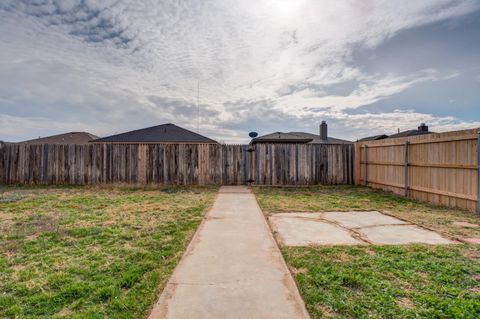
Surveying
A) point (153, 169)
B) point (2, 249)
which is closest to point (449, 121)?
point (153, 169)

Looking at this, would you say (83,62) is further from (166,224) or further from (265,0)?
(166,224)

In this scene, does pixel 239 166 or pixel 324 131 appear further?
pixel 324 131

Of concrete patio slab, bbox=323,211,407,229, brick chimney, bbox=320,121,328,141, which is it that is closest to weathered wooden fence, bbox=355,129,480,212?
concrete patio slab, bbox=323,211,407,229

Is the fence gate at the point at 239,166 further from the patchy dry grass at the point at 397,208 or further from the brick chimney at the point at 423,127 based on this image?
the brick chimney at the point at 423,127

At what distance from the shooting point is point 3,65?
9.64 meters

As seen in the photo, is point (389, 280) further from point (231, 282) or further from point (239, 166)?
point (239, 166)

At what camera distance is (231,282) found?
235 cm

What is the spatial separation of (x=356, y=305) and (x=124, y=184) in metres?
10.2

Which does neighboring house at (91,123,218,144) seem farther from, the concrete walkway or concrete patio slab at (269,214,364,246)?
the concrete walkway

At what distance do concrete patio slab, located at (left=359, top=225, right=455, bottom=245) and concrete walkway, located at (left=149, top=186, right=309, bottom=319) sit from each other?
160cm

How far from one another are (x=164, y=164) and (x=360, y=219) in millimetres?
7922

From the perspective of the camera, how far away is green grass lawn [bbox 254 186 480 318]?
1940 millimetres

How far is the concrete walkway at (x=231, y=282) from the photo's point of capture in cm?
189

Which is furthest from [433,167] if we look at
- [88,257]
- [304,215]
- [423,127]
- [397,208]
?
[423,127]
